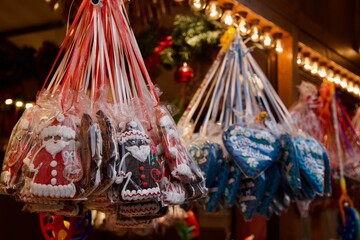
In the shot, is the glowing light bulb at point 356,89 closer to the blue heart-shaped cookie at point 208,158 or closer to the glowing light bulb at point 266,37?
the glowing light bulb at point 266,37

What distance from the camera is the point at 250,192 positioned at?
195cm

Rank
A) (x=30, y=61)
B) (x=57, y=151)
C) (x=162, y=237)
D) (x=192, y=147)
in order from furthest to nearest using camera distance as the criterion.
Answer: (x=162, y=237)
(x=30, y=61)
(x=192, y=147)
(x=57, y=151)

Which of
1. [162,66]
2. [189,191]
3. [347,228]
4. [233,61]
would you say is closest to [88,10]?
[189,191]

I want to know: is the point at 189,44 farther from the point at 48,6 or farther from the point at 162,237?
the point at 162,237

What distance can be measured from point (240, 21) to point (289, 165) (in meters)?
0.82

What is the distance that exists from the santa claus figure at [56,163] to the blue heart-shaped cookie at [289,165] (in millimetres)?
978

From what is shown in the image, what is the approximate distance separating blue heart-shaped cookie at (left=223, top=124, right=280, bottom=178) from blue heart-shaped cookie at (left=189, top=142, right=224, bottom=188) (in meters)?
0.05

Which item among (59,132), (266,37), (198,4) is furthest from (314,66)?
(59,132)

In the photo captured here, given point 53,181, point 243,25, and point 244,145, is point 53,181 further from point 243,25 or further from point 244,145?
point 243,25

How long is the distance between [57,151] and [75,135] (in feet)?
0.20

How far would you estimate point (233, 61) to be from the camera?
2254 mm

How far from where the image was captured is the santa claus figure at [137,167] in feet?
3.97

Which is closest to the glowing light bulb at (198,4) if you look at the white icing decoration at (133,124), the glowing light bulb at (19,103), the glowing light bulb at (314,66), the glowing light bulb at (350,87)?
the glowing light bulb at (19,103)

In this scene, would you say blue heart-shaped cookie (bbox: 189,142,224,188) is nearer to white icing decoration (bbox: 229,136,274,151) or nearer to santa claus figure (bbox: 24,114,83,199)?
white icing decoration (bbox: 229,136,274,151)
